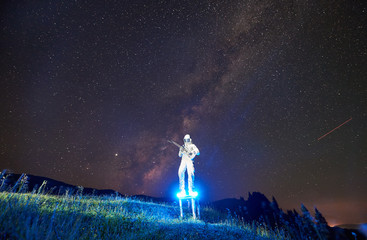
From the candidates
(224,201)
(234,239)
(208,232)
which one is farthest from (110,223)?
(224,201)

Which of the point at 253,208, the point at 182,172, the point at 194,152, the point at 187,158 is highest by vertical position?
the point at 253,208

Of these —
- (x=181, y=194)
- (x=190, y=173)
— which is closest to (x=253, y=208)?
(x=190, y=173)

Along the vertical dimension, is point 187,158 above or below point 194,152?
below

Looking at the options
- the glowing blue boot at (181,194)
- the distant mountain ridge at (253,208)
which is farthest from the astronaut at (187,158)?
the distant mountain ridge at (253,208)

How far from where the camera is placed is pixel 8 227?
131 inches

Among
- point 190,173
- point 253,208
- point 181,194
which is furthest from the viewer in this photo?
point 253,208

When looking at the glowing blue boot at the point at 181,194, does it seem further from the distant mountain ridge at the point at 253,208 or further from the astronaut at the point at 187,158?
the distant mountain ridge at the point at 253,208

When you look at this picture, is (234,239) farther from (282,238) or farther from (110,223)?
(110,223)

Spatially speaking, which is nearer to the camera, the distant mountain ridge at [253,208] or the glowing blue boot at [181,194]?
the distant mountain ridge at [253,208]

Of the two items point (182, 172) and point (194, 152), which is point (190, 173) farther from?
point (194, 152)

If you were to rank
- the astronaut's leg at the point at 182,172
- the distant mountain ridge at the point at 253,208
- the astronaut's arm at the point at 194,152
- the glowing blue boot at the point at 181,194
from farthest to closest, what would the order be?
1. the astronaut's arm at the point at 194,152
2. the astronaut's leg at the point at 182,172
3. the glowing blue boot at the point at 181,194
4. the distant mountain ridge at the point at 253,208

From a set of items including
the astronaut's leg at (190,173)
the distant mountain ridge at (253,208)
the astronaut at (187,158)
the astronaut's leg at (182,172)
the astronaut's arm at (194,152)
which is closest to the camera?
the distant mountain ridge at (253,208)

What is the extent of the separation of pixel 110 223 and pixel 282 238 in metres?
6.75

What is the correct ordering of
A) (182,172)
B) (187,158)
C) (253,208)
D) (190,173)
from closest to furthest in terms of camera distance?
(190,173) → (182,172) → (187,158) → (253,208)
